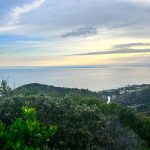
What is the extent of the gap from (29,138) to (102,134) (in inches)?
278

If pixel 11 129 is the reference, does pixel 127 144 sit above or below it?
below

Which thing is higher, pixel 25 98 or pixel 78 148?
pixel 25 98

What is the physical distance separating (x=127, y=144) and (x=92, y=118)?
177cm

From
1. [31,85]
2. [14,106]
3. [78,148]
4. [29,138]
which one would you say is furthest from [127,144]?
[31,85]

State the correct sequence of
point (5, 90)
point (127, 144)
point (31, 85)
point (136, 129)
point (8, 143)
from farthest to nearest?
point (31, 85) → point (5, 90) → point (136, 129) → point (127, 144) → point (8, 143)

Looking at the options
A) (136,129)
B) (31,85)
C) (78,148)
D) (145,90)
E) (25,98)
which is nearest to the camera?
(78,148)

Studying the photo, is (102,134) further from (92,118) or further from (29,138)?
(29,138)

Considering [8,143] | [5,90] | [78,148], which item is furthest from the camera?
[5,90]

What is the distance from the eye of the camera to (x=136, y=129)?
84.0ft

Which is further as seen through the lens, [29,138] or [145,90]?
[145,90]

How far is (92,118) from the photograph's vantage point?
58.9 ft

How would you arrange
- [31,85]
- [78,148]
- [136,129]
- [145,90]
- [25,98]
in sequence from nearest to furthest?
[78,148]
[25,98]
[136,129]
[31,85]
[145,90]

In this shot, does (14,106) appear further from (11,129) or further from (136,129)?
(136,129)

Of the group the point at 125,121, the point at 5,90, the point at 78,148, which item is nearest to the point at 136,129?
the point at 125,121
